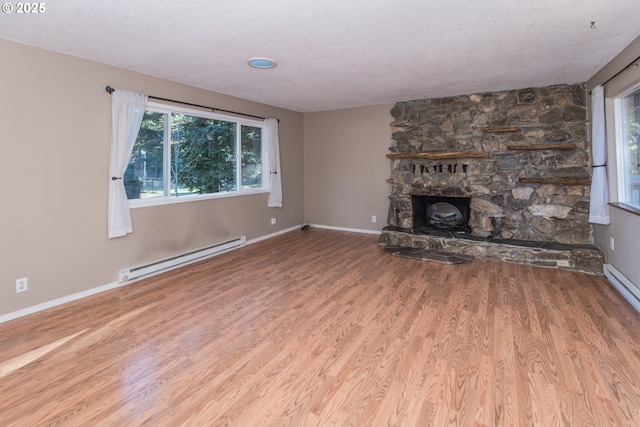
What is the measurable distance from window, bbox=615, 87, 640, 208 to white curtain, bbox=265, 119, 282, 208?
4.50 m

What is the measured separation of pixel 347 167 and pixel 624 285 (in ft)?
13.8

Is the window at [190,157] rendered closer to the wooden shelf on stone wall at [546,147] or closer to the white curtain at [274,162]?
the white curtain at [274,162]

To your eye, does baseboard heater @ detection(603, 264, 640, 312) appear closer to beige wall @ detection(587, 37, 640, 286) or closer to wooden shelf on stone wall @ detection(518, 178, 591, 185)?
beige wall @ detection(587, 37, 640, 286)

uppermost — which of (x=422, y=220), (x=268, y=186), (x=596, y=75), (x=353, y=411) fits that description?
(x=596, y=75)

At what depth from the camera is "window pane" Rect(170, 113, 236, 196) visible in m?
4.21

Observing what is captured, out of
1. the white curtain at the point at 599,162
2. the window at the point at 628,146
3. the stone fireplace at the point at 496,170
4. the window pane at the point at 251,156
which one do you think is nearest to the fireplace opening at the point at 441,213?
the stone fireplace at the point at 496,170

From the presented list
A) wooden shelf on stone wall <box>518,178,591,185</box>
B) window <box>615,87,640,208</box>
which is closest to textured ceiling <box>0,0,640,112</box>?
window <box>615,87,640,208</box>

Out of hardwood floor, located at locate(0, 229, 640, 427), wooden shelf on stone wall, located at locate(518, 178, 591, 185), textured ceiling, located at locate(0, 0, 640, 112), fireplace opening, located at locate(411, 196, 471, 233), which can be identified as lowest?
hardwood floor, located at locate(0, 229, 640, 427)

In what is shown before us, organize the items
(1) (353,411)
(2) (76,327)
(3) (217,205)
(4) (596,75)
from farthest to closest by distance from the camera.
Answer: (3) (217,205), (4) (596,75), (2) (76,327), (1) (353,411)

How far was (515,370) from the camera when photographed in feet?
6.52

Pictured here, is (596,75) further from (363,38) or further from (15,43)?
(15,43)

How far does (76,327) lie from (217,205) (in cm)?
241

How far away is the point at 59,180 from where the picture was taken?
3033 mm

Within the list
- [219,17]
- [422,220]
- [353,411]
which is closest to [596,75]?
[422,220]
